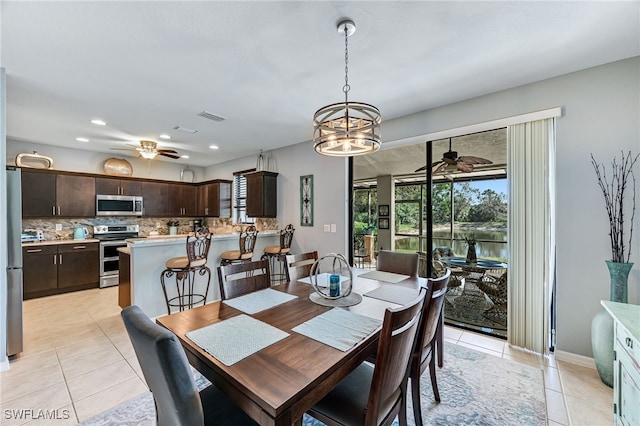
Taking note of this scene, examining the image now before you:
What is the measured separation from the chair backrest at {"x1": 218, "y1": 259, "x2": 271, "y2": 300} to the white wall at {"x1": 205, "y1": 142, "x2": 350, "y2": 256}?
85.5 inches

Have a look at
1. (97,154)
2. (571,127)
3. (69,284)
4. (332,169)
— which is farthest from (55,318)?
(571,127)

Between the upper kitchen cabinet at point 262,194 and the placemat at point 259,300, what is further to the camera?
the upper kitchen cabinet at point 262,194

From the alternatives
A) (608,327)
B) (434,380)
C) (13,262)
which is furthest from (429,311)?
(13,262)

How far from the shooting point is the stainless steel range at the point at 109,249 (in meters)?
5.02

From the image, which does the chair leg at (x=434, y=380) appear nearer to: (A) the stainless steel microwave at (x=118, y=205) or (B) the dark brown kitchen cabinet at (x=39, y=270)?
(B) the dark brown kitchen cabinet at (x=39, y=270)

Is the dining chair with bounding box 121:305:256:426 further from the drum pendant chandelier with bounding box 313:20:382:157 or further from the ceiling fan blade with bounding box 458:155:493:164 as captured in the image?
the ceiling fan blade with bounding box 458:155:493:164

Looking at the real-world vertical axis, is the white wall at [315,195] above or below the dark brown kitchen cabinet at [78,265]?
above

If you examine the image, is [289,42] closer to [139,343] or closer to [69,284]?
[139,343]

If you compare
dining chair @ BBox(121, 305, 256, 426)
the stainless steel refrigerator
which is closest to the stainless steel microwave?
the stainless steel refrigerator

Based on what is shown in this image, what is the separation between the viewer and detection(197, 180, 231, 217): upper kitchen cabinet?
645 cm

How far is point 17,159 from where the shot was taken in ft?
14.8

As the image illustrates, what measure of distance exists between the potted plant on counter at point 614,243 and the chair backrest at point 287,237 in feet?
12.5

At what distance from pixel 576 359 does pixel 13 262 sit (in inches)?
216
